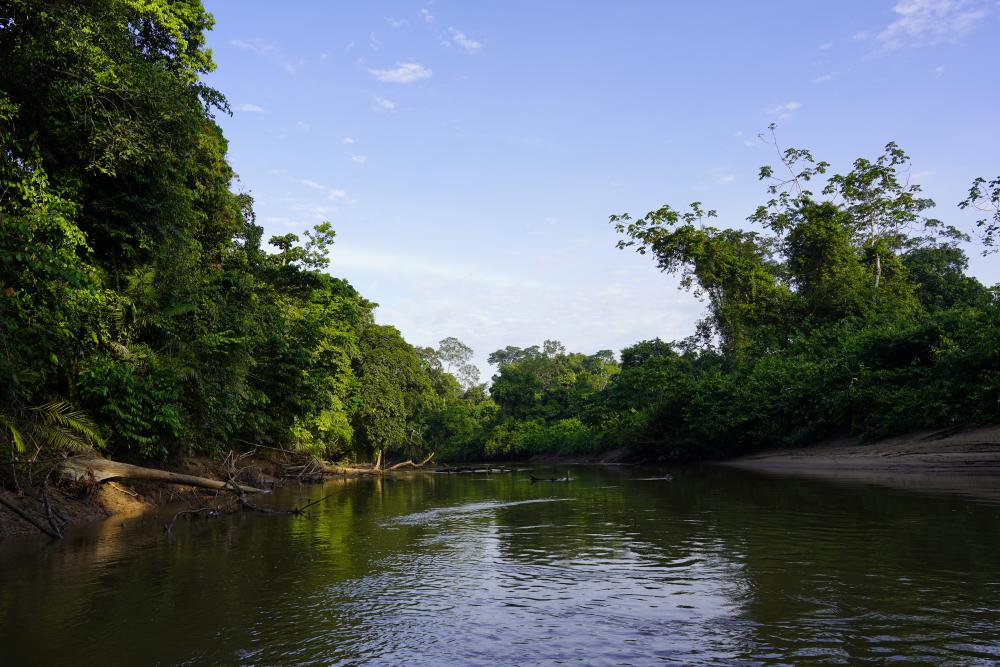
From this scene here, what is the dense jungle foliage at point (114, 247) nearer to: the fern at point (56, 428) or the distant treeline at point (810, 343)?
Result: the fern at point (56, 428)

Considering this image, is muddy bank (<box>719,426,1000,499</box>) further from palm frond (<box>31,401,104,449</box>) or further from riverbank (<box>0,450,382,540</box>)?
palm frond (<box>31,401,104,449</box>)

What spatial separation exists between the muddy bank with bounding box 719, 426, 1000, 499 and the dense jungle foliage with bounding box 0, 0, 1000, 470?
942 mm

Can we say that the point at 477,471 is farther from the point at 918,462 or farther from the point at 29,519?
the point at 29,519

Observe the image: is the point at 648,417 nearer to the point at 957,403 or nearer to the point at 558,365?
the point at 957,403

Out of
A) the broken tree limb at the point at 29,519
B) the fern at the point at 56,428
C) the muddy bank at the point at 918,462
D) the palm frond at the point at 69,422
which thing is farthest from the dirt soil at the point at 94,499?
the muddy bank at the point at 918,462

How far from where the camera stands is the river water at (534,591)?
215 inches

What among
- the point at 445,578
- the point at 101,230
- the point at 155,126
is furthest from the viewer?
the point at 101,230

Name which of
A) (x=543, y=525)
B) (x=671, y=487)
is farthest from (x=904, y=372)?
(x=543, y=525)

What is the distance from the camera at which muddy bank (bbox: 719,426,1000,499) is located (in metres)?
17.6

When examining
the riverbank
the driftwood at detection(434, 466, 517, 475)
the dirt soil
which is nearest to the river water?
the riverbank

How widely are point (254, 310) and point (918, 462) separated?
23953 mm

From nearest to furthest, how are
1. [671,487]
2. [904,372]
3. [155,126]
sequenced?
[155,126]
[671,487]
[904,372]

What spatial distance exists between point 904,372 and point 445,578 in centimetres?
2516

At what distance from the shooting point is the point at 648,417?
39.5m
